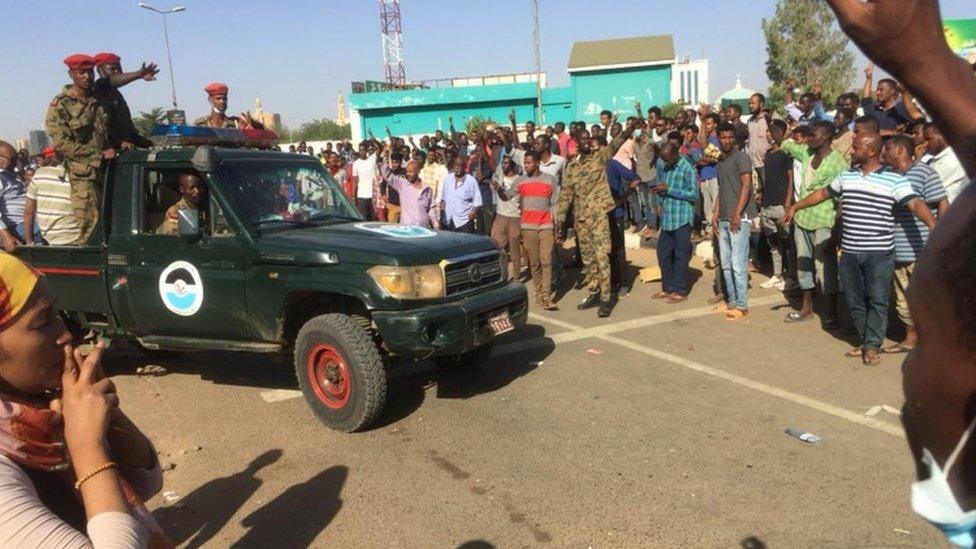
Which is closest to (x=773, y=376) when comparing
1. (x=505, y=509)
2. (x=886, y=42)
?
(x=505, y=509)

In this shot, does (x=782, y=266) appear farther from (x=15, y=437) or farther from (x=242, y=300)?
(x=15, y=437)

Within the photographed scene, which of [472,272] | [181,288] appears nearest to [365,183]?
[181,288]

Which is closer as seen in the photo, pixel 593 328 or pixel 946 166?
pixel 946 166

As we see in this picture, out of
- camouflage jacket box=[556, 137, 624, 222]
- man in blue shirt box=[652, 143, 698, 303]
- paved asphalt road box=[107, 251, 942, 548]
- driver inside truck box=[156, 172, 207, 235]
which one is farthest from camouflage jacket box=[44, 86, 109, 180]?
man in blue shirt box=[652, 143, 698, 303]

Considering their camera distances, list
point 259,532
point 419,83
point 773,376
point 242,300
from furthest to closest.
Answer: point 419,83 < point 773,376 < point 242,300 < point 259,532

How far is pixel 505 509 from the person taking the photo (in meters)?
3.92

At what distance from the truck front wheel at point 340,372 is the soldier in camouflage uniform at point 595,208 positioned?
397 cm

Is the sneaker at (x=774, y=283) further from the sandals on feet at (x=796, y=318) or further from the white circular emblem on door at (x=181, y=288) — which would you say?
the white circular emblem on door at (x=181, y=288)

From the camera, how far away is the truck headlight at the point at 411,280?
16.5ft

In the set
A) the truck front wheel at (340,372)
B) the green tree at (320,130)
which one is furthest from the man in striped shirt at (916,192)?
the green tree at (320,130)

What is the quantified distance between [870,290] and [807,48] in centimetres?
4861

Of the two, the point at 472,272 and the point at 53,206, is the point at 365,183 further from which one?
the point at 472,272

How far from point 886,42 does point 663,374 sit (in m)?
5.35

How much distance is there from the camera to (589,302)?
8836mm
